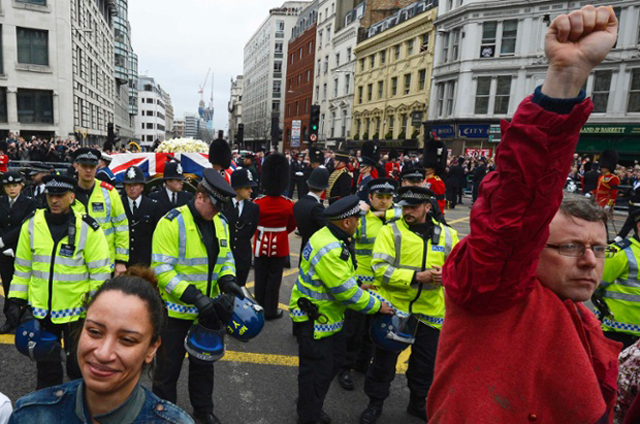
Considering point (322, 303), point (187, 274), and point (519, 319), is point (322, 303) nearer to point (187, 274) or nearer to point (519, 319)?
point (187, 274)

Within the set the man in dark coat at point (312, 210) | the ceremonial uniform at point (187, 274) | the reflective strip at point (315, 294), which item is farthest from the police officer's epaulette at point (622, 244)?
the ceremonial uniform at point (187, 274)

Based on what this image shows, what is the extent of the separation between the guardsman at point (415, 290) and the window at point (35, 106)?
36.3 metres

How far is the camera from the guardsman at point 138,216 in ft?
19.8

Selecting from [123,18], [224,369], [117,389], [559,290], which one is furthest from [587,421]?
[123,18]

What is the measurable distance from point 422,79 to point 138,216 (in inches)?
1163

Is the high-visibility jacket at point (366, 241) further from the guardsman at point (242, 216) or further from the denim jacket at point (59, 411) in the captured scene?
the denim jacket at point (59, 411)

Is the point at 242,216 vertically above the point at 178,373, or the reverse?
the point at 242,216

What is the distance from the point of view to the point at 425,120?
3077 cm

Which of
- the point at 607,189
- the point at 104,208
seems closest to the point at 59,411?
the point at 104,208

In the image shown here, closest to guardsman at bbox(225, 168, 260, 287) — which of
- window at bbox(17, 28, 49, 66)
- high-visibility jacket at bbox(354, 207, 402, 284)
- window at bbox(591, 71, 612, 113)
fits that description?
high-visibility jacket at bbox(354, 207, 402, 284)

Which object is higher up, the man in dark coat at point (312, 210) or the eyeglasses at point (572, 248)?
the eyeglasses at point (572, 248)

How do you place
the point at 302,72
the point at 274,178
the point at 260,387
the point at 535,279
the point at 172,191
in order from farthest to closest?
1. the point at 302,72
2. the point at 172,191
3. the point at 274,178
4. the point at 260,387
5. the point at 535,279

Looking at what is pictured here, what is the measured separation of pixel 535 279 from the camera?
1.42 m

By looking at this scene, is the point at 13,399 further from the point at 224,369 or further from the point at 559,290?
the point at 559,290
